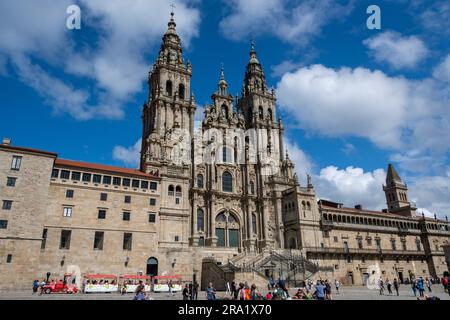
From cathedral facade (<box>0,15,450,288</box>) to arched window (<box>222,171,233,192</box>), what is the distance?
0.17 m

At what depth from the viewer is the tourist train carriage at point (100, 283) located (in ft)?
113

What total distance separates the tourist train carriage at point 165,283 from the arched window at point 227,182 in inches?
729

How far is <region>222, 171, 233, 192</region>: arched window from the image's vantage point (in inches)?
2275

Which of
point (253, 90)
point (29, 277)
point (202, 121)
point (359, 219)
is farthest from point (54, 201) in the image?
point (359, 219)

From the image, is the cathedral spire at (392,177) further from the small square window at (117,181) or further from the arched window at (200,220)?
the small square window at (117,181)

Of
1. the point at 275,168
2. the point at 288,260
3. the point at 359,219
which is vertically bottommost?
the point at 288,260

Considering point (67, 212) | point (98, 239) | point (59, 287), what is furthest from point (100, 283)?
point (67, 212)

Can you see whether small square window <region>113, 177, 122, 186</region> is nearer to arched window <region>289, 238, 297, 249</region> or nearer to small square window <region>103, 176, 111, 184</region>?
small square window <region>103, 176, 111, 184</region>

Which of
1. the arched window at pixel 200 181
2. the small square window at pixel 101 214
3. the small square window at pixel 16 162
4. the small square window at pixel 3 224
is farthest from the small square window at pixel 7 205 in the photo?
the arched window at pixel 200 181

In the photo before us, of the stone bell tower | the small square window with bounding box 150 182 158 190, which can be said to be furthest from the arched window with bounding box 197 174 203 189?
the small square window with bounding box 150 182 158 190

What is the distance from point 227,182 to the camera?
192 ft
